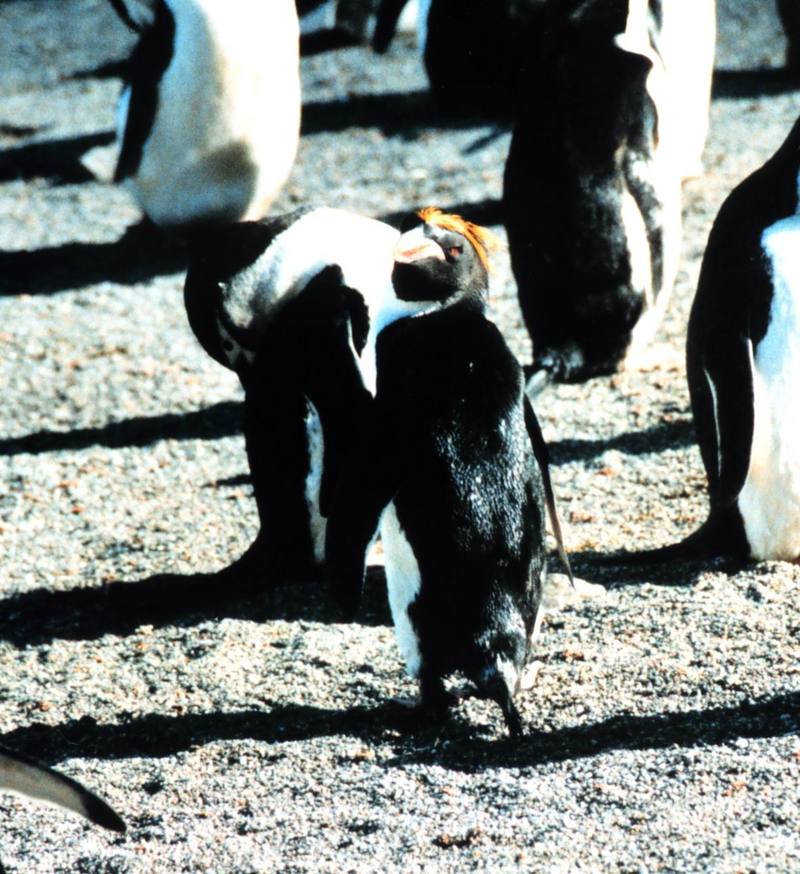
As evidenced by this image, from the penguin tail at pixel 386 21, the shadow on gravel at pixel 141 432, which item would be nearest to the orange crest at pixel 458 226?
the shadow on gravel at pixel 141 432

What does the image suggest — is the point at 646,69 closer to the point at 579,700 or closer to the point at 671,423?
the point at 671,423

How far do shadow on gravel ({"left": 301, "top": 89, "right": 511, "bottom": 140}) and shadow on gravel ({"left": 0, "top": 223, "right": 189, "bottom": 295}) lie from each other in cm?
180

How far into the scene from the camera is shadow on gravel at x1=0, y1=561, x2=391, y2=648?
13.3ft

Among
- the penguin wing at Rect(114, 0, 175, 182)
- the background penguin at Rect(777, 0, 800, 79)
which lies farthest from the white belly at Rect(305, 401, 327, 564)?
the background penguin at Rect(777, 0, 800, 79)

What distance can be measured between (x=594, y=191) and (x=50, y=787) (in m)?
3.45

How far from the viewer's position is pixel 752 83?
30.2 ft

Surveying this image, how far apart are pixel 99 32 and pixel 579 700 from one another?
9658 millimetres

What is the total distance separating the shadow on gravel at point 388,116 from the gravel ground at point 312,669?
96.6 inches

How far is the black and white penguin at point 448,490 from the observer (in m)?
3.22

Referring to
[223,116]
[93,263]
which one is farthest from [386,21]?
[93,263]

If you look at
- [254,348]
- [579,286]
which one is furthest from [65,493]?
[579,286]

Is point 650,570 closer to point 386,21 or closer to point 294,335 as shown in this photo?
point 294,335

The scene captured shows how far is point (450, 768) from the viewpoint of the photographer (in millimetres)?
3148

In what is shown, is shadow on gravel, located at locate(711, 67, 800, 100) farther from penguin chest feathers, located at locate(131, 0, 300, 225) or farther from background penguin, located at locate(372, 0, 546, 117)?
penguin chest feathers, located at locate(131, 0, 300, 225)
